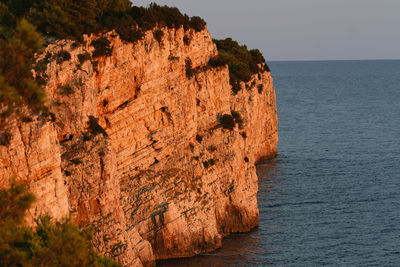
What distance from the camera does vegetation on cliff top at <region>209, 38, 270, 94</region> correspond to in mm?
73688

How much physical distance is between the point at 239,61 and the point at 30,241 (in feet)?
191

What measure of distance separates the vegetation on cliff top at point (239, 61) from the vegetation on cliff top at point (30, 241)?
150 ft

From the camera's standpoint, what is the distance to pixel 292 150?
320ft

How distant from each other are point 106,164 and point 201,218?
13620 mm

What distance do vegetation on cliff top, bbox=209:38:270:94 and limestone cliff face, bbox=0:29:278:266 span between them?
1531cm

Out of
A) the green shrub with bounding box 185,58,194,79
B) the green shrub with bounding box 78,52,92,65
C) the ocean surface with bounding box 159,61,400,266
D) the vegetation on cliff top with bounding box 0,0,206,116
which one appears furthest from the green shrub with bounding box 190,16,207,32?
the ocean surface with bounding box 159,61,400,266

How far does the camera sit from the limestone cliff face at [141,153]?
31.6 metres

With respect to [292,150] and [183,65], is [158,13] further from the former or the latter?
[292,150]

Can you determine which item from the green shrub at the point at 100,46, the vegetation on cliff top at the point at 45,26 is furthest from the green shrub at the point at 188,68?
the green shrub at the point at 100,46

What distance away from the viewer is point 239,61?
7856cm

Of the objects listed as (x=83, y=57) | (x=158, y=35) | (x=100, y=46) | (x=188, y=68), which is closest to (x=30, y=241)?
(x=83, y=57)

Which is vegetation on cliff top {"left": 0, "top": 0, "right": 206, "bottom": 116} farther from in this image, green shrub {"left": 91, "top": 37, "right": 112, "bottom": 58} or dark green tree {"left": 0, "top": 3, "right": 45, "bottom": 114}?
green shrub {"left": 91, "top": 37, "right": 112, "bottom": 58}

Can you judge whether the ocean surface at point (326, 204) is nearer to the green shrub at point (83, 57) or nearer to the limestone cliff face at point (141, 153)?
the limestone cliff face at point (141, 153)

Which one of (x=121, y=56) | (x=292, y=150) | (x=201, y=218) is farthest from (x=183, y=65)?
(x=292, y=150)
